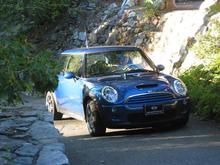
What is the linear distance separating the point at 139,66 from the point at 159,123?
156 centimetres

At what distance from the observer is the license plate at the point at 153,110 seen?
453 inches

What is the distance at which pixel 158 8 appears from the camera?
2128cm

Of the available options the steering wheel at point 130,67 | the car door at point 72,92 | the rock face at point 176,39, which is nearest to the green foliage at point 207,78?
the rock face at point 176,39

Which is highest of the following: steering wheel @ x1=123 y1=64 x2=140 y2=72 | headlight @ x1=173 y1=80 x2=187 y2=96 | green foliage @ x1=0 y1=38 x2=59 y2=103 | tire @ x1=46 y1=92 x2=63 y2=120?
green foliage @ x1=0 y1=38 x2=59 y2=103

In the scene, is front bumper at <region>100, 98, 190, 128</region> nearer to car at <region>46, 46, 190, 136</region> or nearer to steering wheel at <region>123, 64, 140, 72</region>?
car at <region>46, 46, 190, 136</region>

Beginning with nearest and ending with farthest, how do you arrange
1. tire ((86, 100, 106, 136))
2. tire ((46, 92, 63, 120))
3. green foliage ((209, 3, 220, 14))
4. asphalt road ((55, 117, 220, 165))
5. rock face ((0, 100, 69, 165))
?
rock face ((0, 100, 69, 165)) < asphalt road ((55, 117, 220, 165)) < tire ((86, 100, 106, 136)) < tire ((46, 92, 63, 120)) < green foliage ((209, 3, 220, 14))

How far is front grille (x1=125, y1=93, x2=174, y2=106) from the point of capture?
11.5 m

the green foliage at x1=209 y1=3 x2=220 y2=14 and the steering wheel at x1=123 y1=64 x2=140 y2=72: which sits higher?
the green foliage at x1=209 y1=3 x2=220 y2=14

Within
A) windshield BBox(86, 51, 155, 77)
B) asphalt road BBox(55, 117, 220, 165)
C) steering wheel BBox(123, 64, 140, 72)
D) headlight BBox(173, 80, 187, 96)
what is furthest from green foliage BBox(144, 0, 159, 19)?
headlight BBox(173, 80, 187, 96)

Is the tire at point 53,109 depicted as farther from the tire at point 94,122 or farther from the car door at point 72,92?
the tire at point 94,122

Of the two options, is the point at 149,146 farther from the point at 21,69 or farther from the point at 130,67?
the point at 21,69

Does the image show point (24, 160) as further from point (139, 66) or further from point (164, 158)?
point (139, 66)

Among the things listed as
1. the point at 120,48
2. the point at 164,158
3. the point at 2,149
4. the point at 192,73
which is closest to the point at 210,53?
the point at 192,73

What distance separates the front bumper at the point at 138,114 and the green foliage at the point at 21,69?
155 inches
